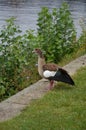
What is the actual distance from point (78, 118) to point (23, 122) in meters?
0.79

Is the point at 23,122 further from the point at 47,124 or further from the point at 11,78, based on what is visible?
the point at 11,78

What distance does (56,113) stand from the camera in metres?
6.54

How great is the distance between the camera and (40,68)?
8.05 meters

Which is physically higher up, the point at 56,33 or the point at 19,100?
the point at 56,33

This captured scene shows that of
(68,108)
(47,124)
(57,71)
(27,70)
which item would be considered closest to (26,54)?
(27,70)

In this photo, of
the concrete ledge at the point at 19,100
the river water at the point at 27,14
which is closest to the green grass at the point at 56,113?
the concrete ledge at the point at 19,100

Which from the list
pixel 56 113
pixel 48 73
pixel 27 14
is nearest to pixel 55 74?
pixel 48 73

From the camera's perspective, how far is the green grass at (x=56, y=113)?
6008 mm

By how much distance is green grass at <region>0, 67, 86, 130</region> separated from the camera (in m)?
6.01

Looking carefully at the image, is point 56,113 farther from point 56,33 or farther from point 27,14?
point 27,14

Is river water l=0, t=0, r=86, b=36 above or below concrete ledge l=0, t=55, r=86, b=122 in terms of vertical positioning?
below

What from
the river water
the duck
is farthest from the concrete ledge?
the river water

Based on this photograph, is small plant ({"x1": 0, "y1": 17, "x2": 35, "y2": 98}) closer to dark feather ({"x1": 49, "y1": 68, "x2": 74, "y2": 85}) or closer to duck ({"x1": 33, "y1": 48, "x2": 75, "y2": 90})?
duck ({"x1": 33, "y1": 48, "x2": 75, "y2": 90})

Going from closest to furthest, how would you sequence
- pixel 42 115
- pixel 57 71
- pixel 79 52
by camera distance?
pixel 42 115, pixel 57 71, pixel 79 52
